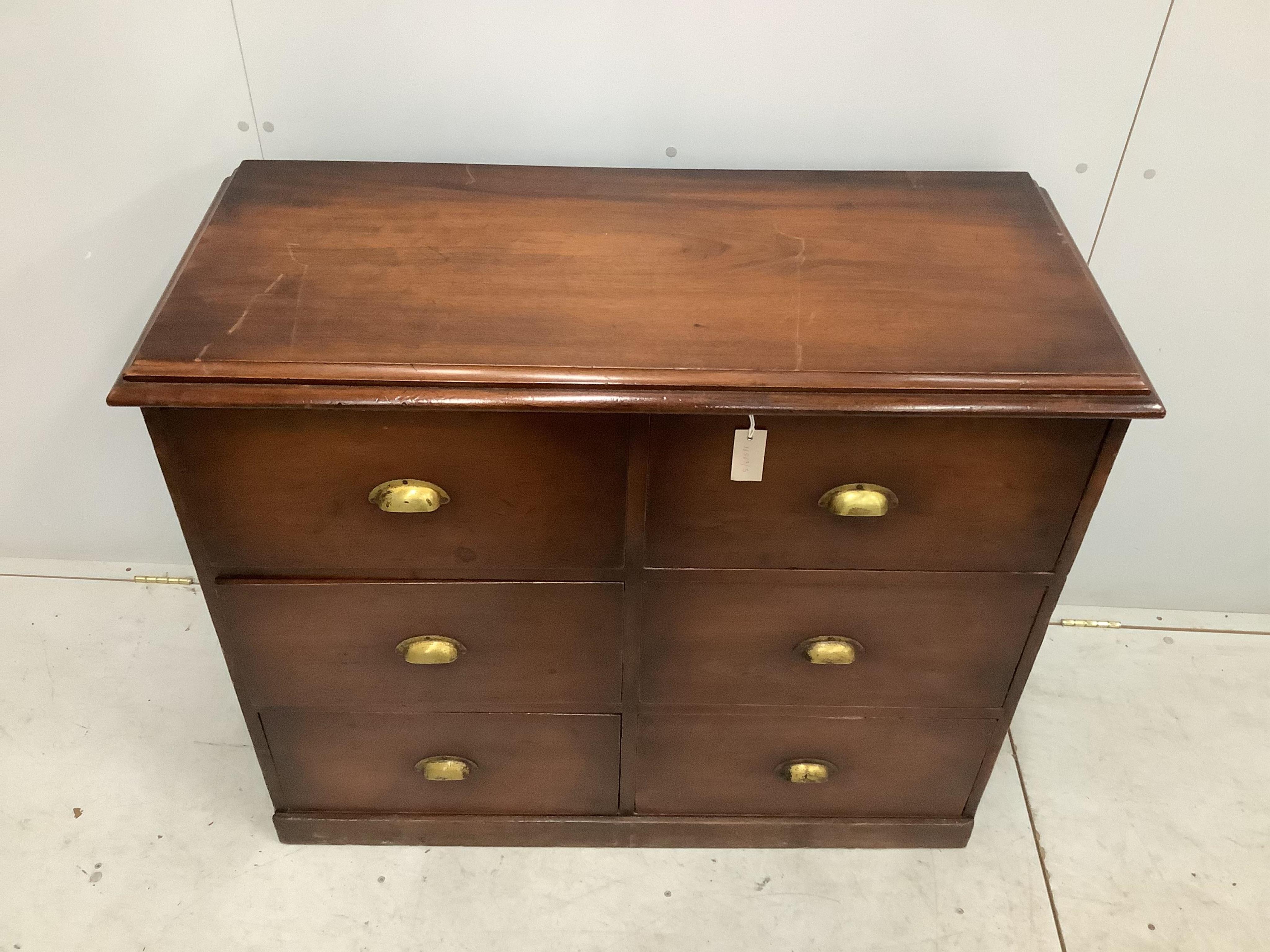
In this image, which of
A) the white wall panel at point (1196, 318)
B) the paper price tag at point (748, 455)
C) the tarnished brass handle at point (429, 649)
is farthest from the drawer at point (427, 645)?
the white wall panel at point (1196, 318)

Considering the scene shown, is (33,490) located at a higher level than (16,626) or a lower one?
higher

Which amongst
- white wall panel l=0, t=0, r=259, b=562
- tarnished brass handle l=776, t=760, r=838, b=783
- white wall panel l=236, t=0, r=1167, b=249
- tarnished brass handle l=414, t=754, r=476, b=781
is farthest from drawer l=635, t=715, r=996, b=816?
white wall panel l=0, t=0, r=259, b=562

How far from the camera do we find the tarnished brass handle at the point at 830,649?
4.32ft

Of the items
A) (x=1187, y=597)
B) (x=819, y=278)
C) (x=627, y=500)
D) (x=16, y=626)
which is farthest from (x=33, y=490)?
(x=1187, y=597)

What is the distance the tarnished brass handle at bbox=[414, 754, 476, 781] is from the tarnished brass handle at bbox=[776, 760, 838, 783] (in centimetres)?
45

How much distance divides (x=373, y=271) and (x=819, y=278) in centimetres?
51

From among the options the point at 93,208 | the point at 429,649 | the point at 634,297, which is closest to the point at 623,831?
the point at 429,649

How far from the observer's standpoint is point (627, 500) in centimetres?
117

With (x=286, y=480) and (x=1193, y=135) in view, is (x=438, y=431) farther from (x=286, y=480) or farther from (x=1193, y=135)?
(x=1193, y=135)

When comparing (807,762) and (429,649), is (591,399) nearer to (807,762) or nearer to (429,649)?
(429,649)

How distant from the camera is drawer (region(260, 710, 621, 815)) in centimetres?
142

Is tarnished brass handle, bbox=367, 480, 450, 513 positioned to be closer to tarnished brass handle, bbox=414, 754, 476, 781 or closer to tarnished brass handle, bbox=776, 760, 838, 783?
tarnished brass handle, bbox=414, 754, 476, 781

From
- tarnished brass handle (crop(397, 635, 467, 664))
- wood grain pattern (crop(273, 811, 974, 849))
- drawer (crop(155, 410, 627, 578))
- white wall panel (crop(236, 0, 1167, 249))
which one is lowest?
wood grain pattern (crop(273, 811, 974, 849))

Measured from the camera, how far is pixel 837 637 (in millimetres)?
1317
